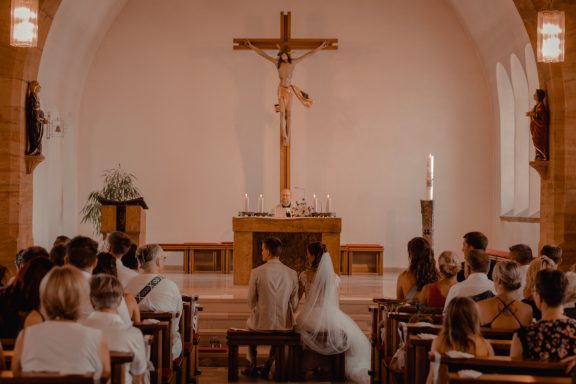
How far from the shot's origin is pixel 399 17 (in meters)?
14.8

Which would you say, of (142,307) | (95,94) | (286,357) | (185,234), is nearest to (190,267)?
(185,234)

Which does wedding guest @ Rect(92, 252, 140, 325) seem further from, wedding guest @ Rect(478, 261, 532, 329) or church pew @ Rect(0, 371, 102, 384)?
wedding guest @ Rect(478, 261, 532, 329)

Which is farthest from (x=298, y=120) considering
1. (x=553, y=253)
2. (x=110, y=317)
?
(x=110, y=317)

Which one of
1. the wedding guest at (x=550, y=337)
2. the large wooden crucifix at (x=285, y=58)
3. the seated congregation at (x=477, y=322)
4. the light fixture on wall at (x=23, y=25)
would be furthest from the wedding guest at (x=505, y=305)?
the large wooden crucifix at (x=285, y=58)

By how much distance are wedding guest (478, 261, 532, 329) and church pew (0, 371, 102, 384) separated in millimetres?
2377

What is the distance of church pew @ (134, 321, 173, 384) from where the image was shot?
5.38m

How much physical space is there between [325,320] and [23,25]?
3644mm

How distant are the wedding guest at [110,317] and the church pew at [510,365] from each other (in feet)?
5.20

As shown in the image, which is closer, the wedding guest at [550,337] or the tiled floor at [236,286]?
the wedding guest at [550,337]

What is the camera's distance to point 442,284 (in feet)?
20.1

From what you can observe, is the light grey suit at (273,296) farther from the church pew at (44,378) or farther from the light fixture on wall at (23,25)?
the church pew at (44,378)

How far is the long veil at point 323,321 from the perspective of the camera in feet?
23.3

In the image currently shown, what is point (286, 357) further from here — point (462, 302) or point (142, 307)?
point (462, 302)

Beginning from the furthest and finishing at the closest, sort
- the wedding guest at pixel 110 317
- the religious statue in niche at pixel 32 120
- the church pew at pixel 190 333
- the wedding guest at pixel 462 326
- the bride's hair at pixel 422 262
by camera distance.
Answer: the religious statue in niche at pixel 32 120
the church pew at pixel 190 333
the bride's hair at pixel 422 262
the wedding guest at pixel 110 317
the wedding guest at pixel 462 326
